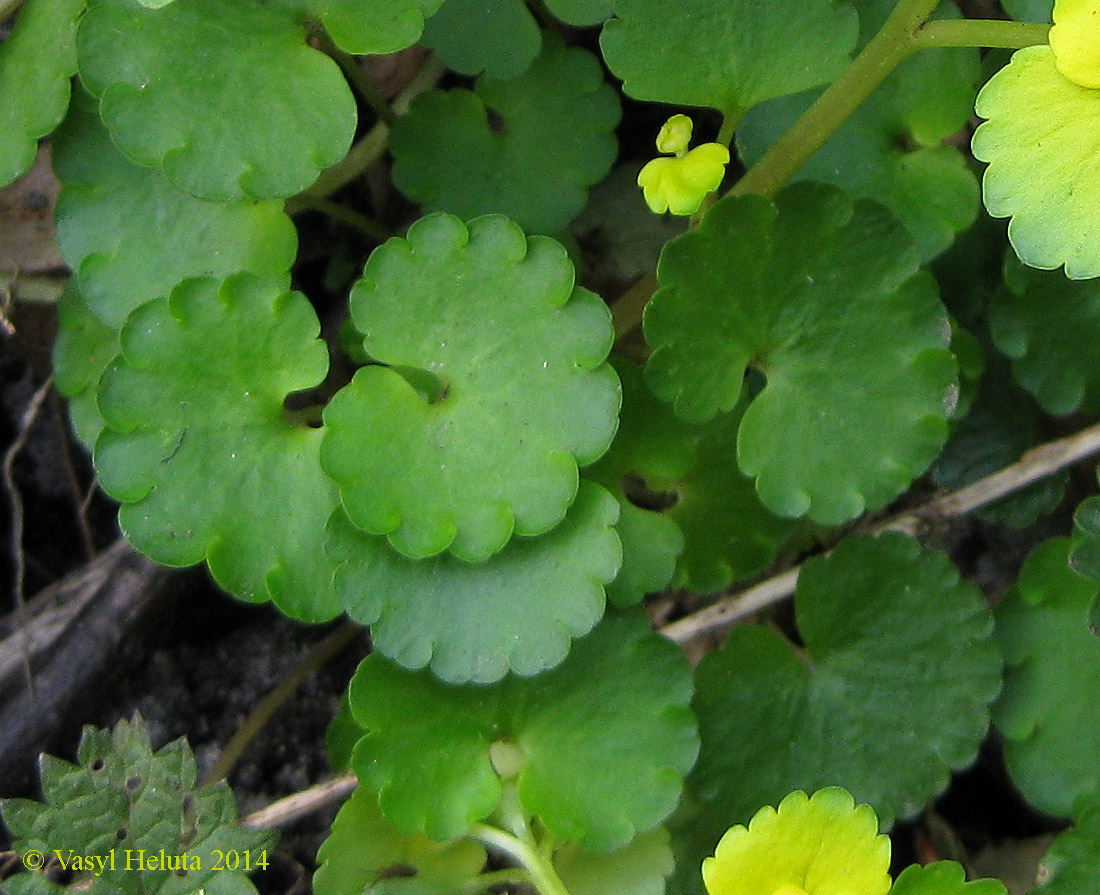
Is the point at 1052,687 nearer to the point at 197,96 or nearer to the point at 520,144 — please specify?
the point at 520,144

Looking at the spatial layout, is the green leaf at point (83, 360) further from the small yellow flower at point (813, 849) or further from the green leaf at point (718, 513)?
the small yellow flower at point (813, 849)

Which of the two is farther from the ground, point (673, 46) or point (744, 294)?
point (673, 46)

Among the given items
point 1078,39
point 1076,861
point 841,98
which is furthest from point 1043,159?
point 1076,861

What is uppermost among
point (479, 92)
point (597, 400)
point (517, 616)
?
point (479, 92)

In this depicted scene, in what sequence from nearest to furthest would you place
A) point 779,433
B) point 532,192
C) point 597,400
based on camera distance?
point 597,400 < point 779,433 < point 532,192

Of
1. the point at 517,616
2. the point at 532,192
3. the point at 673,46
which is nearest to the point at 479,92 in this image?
the point at 532,192

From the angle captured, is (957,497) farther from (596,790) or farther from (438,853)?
(438,853)
